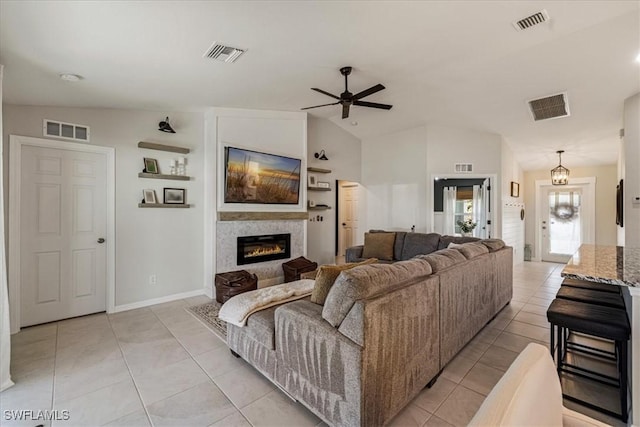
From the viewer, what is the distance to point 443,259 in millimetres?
2398

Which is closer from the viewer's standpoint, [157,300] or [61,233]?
[61,233]

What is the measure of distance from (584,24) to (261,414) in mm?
4225

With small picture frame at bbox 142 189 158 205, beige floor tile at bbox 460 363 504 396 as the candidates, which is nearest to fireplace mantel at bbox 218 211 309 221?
small picture frame at bbox 142 189 158 205

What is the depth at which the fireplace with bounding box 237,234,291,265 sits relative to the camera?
15.0 feet

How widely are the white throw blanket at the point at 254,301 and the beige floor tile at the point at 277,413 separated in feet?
1.87

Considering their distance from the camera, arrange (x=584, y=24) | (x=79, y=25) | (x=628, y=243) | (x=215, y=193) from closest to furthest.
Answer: (x=79, y=25) < (x=584, y=24) < (x=628, y=243) < (x=215, y=193)

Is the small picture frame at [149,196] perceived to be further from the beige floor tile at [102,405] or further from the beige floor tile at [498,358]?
the beige floor tile at [498,358]

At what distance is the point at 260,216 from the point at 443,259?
306 centimetres

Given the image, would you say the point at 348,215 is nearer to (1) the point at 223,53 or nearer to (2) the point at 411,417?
(1) the point at 223,53

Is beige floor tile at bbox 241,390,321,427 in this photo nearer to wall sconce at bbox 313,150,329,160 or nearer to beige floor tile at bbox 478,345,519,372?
beige floor tile at bbox 478,345,519,372

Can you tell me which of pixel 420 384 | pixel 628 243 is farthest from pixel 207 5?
pixel 628 243

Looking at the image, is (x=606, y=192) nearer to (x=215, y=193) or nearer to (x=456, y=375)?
(x=456, y=375)

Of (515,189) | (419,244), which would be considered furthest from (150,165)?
(515,189)

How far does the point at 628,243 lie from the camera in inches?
144
